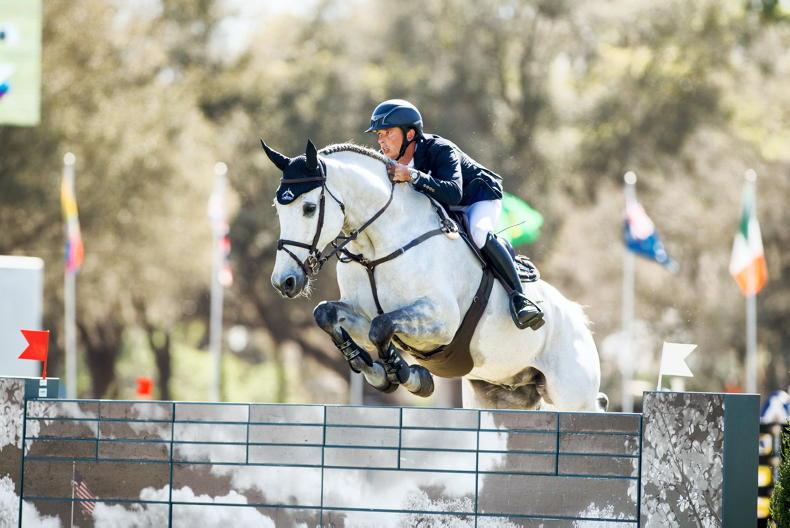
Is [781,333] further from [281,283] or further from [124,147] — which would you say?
[281,283]

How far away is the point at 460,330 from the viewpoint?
21.1 ft

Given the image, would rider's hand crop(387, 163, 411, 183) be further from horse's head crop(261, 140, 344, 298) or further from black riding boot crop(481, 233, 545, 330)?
black riding boot crop(481, 233, 545, 330)

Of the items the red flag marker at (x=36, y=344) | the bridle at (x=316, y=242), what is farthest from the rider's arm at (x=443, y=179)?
the red flag marker at (x=36, y=344)

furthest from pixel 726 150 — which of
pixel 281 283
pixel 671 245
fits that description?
pixel 281 283

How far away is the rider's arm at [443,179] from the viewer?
621 centimetres

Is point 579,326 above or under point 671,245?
under

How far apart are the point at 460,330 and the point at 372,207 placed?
2.76ft

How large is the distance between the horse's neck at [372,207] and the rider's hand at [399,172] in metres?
0.05

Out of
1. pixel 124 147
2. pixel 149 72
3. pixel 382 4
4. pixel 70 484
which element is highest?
pixel 382 4

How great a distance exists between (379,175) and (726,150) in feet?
66.9

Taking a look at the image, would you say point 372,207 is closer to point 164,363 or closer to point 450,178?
point 450,178

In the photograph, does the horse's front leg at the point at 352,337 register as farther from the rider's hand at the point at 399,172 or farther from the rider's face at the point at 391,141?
the rider's face at the point at 391,141

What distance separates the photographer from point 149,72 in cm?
2577

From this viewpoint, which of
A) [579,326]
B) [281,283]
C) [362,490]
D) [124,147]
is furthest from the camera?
[124,147]
